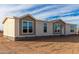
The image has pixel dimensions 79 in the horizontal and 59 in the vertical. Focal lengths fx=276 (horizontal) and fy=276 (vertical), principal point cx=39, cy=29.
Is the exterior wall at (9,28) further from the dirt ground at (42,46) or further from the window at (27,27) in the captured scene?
the window at (27,27)

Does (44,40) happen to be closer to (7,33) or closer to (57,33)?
(57,33)

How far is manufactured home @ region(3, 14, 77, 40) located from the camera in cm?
709

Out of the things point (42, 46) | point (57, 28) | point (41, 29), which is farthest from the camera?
point (41, 29)

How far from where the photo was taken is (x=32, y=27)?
757 centimetres

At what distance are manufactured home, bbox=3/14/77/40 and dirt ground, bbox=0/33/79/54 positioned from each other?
168mm

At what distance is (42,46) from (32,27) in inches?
30.3

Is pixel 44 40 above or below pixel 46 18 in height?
below

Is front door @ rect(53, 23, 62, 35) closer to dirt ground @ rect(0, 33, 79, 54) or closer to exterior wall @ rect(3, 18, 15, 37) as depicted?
dirt ground @ rect(0, 33, 79, 54)

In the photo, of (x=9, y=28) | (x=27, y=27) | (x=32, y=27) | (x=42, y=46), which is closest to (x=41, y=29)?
(x=32, y=27)

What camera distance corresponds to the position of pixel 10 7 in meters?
6.95

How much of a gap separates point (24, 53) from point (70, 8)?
→ 1634mm

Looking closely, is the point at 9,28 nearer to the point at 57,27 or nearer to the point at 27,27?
the point at 27,27

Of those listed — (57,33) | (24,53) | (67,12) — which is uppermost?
(67,12)
